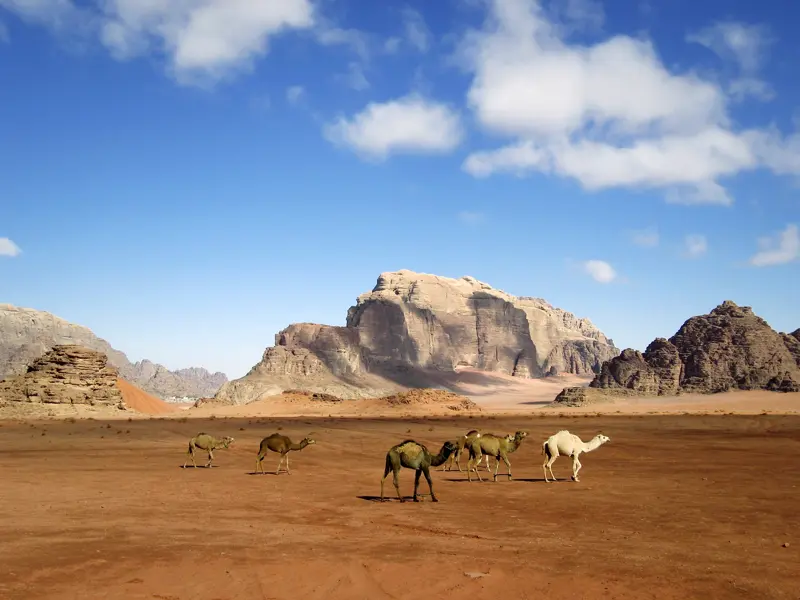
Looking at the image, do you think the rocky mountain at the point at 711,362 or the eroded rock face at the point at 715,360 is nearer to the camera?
the rocky mountain at the point at 711,362

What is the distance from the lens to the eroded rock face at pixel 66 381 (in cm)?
6128

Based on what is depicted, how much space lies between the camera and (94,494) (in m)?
15.9

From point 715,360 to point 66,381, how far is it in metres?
93.3

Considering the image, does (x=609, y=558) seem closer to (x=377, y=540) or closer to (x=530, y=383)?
(x=377, y=540)

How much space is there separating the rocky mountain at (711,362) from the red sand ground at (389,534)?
86926 mm

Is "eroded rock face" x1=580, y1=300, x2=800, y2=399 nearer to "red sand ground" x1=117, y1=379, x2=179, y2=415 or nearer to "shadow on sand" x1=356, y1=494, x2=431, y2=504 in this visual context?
"red sand ground" x1=117, y1=379, x2=179, y2=415

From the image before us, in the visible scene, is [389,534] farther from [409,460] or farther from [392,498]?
[392,498]

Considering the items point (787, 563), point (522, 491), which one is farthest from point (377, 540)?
point (522, 491)

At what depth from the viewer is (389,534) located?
37.5 feet

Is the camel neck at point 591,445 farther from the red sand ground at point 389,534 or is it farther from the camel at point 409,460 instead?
the camel at point 409,460

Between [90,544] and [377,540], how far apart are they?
4.36 meters

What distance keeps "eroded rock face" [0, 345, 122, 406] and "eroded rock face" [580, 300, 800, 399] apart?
76.6 metres

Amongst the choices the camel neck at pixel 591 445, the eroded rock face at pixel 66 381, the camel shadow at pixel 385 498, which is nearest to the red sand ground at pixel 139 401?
the eroded rock face at pixel 66 381

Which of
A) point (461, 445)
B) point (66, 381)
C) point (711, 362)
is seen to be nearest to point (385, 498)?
point (461, 445)
